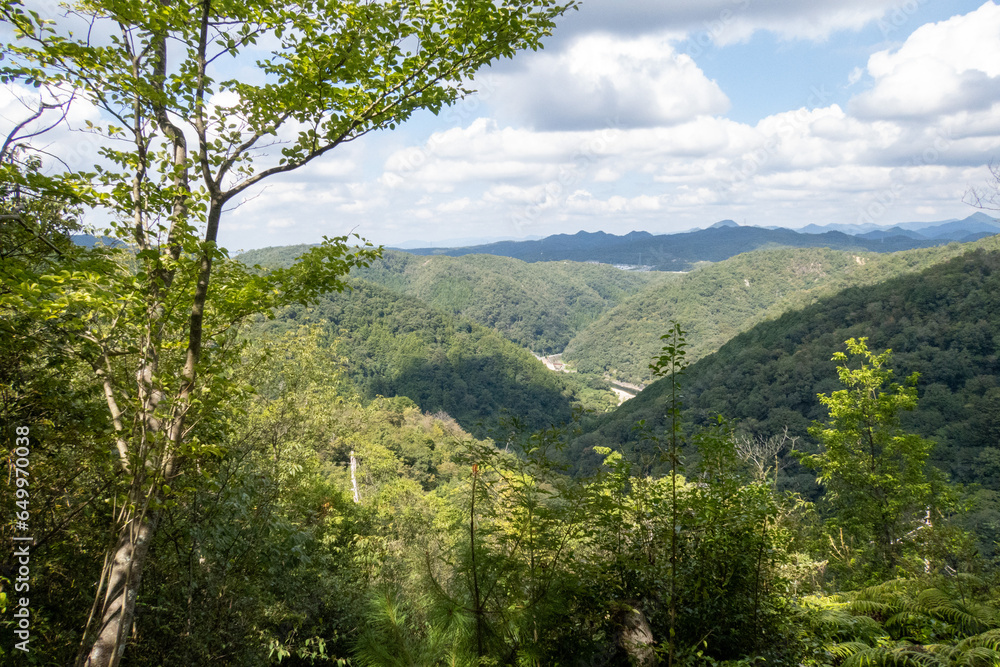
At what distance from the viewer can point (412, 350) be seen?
102 m

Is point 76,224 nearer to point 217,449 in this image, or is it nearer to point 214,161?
point 214,161

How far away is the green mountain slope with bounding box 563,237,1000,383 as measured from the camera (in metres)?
150

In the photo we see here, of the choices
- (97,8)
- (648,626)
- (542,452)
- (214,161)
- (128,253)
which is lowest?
(648,626)

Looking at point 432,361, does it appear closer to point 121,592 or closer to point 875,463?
point 875,463

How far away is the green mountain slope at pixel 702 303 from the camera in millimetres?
149500

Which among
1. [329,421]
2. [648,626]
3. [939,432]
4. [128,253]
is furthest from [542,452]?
[939,432]

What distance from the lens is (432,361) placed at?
99.8 meters

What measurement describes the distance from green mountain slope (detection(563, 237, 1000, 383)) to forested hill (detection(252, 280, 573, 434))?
4358 centimetres

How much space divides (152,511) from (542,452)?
2.50m

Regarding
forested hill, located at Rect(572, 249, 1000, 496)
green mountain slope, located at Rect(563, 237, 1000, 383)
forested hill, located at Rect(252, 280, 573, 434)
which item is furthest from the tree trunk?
green mountain slope, located at Rect(563, 237, 1000, 383)

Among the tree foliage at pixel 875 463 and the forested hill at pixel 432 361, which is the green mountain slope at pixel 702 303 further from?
the tree foliage at pixel 875 463

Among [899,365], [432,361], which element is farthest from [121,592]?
[432,361]

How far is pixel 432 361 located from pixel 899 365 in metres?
74.5

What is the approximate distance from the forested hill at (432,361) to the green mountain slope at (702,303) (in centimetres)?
4358
